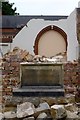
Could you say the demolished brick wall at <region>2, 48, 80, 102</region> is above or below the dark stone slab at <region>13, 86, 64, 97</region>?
above

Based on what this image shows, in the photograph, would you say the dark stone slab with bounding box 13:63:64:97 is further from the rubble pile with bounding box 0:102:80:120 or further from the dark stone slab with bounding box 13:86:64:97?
the rubble pile with bounding box 0:102:80:120

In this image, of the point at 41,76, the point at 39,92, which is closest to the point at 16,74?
Answer: the point at 41,76

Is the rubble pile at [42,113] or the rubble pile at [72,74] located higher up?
the rubble pile at [72,74]

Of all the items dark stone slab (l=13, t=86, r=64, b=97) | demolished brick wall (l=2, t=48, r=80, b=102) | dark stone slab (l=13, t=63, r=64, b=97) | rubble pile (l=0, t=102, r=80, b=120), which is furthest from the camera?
demolished brick wall (l=2, t=48, r=80, b=102)

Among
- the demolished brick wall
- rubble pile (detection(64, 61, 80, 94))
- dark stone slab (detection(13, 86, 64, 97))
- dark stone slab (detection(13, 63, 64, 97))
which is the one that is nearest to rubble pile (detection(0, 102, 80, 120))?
dark stone slab (detection(13, 86, 64, 97))

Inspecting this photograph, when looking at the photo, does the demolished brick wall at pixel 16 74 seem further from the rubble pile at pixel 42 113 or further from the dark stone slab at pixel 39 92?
the rubble pile at pixel 42 113

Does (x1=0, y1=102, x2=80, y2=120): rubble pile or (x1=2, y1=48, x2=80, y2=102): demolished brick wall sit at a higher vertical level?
(x1=2, y1=48, x2=80, y2=102): demolished brick wall

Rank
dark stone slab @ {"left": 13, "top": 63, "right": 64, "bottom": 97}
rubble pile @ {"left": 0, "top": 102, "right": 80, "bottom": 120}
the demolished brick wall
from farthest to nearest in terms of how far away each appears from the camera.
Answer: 1. the demolished brick wall
2. dark stone slab @ {"left": 13, "top": 63, "right": 64, "bottom": 97}
3. rubble pile @ {"left": 0, "top": 102, "right": 80, "bottom": 120}

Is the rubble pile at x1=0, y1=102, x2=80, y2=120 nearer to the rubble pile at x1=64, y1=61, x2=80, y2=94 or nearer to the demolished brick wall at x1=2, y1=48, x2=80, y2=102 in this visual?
the demolished brick wall at x1=2, y1=48, x2=80, y2=102

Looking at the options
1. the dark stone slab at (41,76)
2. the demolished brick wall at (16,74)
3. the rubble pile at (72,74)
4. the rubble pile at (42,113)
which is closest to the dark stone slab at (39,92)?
the dark stone slab at (41,76)

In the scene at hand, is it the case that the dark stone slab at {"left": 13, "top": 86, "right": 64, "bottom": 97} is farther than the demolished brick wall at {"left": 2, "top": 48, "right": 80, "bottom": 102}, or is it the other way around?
the demolished brick wall at {"left": 2, "top": 48, "right": 80, "bottom": 102}

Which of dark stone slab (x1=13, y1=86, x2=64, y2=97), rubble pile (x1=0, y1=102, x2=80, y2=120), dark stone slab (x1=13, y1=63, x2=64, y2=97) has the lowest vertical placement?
rubble pile (x1=0, y1=102, x2=80, y2=120)

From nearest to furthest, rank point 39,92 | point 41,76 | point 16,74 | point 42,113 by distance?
point 42,113, point 39,92, point 41,76, point 16,74

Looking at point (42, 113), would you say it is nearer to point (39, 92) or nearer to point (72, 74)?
point (39, 92)
